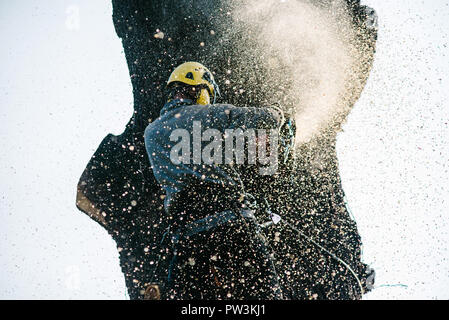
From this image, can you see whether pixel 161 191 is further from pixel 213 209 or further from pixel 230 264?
pixel 230 264

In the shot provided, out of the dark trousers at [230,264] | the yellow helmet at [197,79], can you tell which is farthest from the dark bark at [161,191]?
the dark trousers at [230,264]

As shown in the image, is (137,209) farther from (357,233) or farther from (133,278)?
(357,233)

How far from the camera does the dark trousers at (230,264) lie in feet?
5.86

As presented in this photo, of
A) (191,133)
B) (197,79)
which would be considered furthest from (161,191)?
(191,133)

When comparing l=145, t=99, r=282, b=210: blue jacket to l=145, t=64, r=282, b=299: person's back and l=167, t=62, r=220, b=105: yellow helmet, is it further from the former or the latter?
l=167, t=62, r=220, b=105: yellow helmet

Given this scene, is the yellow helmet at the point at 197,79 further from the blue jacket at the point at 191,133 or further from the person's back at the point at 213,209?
the person's back at the point at 213,209

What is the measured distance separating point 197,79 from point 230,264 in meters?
1.68

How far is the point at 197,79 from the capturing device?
8.39 ft

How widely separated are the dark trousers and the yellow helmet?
4.02ft

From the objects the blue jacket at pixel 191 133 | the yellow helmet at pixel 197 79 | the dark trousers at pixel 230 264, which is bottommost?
the dark trousers at pixel 230 264

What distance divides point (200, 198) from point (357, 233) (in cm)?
324

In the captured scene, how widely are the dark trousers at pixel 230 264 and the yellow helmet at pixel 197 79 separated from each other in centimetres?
123

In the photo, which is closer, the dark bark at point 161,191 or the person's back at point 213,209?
the person's back at point 213,209

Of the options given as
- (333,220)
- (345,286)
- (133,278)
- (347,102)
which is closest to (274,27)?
(347,102)
